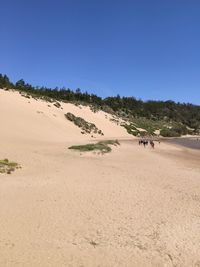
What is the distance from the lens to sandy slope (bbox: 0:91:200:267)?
849 cm

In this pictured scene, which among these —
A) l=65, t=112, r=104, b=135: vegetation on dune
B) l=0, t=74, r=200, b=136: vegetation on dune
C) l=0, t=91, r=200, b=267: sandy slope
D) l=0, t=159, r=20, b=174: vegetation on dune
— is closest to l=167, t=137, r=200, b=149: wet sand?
l=65, t=112, r=104, b=135: vegetation on dune

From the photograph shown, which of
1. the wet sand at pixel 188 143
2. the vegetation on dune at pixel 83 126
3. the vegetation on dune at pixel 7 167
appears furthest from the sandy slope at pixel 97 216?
the vegetation on dune at pixel 83 126

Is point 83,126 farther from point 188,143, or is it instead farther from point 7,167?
point 7,167

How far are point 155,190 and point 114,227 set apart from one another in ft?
18.7

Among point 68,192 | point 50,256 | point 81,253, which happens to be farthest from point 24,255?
point 68,192

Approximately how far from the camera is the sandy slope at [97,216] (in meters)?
8.49

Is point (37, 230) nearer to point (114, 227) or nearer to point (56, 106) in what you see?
point (114, 227)

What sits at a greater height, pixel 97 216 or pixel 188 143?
pixel 188 143

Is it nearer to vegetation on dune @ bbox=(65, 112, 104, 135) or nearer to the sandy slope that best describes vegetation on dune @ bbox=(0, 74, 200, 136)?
vegetation on dune @ bbox=(65, 112, 104, 135)

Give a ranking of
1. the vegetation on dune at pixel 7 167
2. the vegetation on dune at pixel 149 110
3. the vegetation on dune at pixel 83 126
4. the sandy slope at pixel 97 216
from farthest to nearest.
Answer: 1. the vegetation on dune at pixel 149 110
2. the vegetation on dune at pixel 83 126
3. the vegetation on dune at pixel 7 167
4. the sandy slope at pixel 97 216

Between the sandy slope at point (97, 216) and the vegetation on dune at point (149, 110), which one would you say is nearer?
the sandy slope at point (97, 216)

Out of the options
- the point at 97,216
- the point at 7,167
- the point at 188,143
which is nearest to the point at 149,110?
the point at 188,143

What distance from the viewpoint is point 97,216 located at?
449 inches

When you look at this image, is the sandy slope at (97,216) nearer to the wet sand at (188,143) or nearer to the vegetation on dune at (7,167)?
the vegetation on dune at (7,167)
